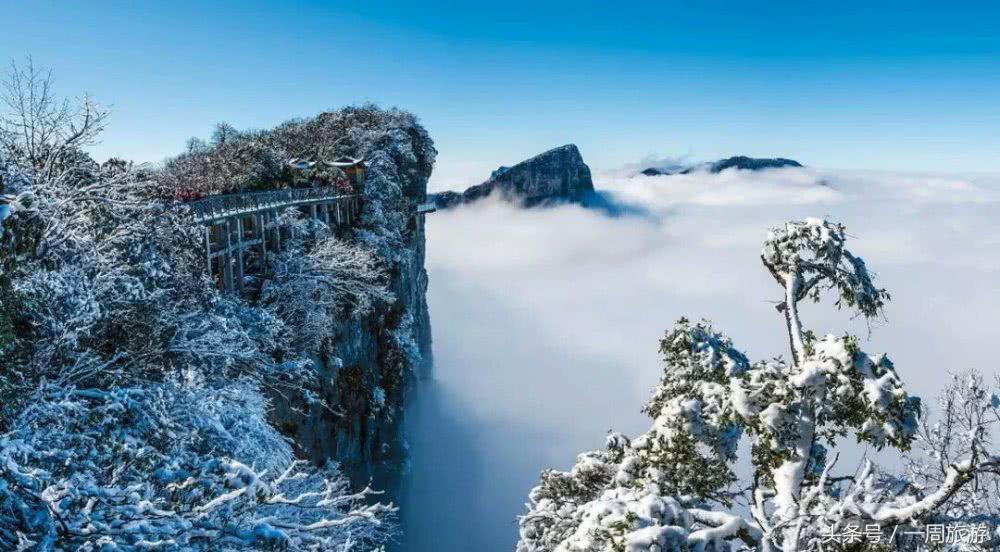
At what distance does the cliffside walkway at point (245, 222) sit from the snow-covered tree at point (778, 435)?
21817mm

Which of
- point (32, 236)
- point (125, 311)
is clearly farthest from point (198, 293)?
point (32, 236)

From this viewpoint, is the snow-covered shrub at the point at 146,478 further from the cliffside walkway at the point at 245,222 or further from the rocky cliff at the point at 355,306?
the cliffside walkway at the point at 245,222

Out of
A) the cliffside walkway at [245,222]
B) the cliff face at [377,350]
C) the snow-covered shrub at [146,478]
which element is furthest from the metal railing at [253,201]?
the snow-covered shrub at [146,478]

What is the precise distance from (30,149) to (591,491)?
57.6ft

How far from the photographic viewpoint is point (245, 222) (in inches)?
1379

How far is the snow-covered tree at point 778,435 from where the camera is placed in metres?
5.35

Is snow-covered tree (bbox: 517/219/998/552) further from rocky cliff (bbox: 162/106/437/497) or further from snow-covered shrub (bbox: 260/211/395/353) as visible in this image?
snow-covered shrub (bbox: 260/211/395/353)

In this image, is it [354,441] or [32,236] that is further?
[354,441]

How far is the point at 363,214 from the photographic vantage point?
45938 millimetres

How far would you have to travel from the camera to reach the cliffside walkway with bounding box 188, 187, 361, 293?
1029 inches

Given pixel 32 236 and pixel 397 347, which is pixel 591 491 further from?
pixel 397 347

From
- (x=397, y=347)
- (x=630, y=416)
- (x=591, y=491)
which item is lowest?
(x=630, y=416)

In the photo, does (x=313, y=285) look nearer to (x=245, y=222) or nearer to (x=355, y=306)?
(x=355, y=306)

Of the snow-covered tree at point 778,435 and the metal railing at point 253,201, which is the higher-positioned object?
the metal railing at point 253,201
